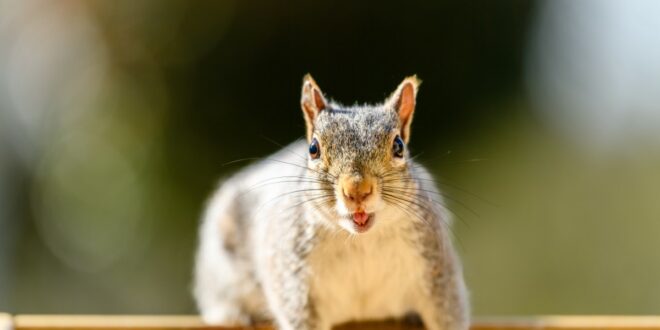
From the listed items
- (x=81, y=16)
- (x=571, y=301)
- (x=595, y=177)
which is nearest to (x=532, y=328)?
(x=571, y=301)

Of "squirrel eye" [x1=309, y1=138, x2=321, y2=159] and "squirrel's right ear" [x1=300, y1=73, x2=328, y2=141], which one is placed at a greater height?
"squirrel's right ear" [x1=300, y1=73, x2=328, y2=141]

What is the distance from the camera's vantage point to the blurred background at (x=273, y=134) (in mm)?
2332

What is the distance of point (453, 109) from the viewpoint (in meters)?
2.34

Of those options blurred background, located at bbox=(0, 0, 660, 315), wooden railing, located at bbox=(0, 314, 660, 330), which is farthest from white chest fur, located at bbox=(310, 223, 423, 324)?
blurred background, located at bbox=(0, 0, 660, 315)

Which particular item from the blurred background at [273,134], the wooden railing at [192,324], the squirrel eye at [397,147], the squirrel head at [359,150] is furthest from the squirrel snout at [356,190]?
the blurred background at [273,134]

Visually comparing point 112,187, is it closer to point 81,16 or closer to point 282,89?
point 81,16

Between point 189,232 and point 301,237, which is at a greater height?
point 301,237

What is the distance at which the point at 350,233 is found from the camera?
128cm

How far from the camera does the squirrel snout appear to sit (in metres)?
1.14

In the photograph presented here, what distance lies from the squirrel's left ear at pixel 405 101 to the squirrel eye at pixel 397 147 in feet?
0.13

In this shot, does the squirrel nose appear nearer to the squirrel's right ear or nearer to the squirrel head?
the squirrel head

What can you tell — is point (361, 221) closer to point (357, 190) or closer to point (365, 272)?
point (357, 190)

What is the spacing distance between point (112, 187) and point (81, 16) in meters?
0.61

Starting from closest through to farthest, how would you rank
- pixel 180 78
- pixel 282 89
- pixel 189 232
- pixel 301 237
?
pixel 301 237 → pixel 282 89 → pixel 180 78 → pixel 189 232
